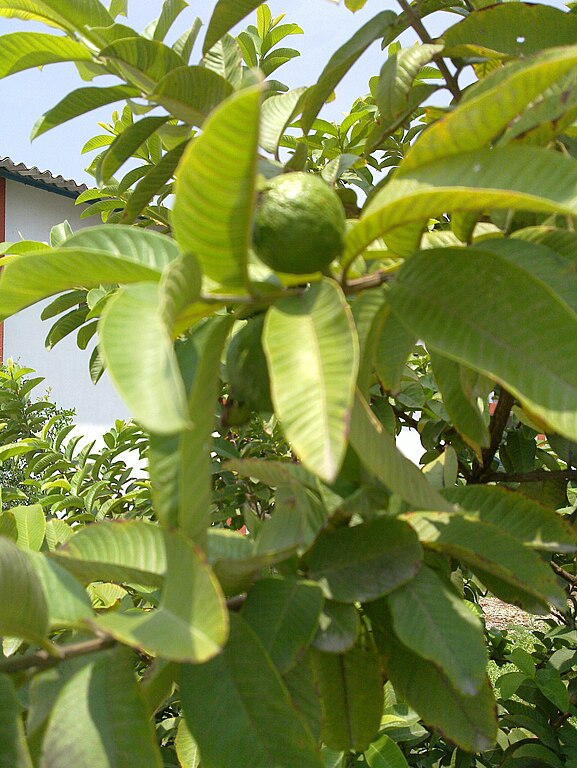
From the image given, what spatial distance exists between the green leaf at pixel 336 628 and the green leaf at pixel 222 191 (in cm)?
31

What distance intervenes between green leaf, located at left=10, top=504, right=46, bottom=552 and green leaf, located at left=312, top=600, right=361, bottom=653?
561 millimetres

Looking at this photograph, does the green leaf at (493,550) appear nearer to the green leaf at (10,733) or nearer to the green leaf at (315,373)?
the green leaf at (315,373)

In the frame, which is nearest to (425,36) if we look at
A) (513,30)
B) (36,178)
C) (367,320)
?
(513,30)

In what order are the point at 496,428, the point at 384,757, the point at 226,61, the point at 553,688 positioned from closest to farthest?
the point at 226,61
the point at 496,428
the point at 384,757
the point at 553,688

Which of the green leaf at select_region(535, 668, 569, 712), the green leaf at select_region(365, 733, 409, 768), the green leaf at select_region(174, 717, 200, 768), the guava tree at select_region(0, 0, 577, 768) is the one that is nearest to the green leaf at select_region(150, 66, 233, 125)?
the guava tree at select_region(0, 0, 577, 768)

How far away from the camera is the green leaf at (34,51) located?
921 millimetres

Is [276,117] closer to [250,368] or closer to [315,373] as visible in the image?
[250,368]

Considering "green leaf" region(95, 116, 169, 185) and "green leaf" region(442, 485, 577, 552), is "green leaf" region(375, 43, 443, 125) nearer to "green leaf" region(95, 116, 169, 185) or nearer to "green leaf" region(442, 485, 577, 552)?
"green leaf" region(95, 116, 169, 185)

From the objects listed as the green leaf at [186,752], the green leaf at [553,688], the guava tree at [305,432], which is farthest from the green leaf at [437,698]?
the green leaf at [553,688]

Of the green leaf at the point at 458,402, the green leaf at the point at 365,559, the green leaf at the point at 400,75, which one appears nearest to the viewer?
the green leaf at the point at 365,559

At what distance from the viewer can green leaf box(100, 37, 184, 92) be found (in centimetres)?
88

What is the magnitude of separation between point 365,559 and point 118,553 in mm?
223

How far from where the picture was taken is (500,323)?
1.93 feet

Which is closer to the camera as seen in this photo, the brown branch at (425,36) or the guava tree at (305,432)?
the guava tree at (305,432)
